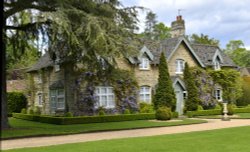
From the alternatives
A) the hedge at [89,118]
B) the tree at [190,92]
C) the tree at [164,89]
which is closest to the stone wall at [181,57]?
the tree at [190,92]

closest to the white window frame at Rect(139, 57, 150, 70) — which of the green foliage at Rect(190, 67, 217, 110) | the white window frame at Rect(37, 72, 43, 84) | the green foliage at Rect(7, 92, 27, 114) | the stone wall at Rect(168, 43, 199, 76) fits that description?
the stone wall at Rect(168, 43, 199, 76)

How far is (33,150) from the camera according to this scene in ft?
38.3

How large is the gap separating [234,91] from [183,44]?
7.28 m

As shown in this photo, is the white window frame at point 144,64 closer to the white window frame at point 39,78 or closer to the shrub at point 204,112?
the shrub at point 204,112

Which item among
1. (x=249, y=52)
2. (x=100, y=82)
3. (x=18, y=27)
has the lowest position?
(x=100, y=82)

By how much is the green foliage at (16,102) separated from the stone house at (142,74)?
5.01ft

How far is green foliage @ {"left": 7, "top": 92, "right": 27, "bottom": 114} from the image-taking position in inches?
1502

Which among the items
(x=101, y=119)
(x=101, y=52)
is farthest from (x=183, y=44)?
(x=101, y=52)

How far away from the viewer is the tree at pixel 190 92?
3338cm

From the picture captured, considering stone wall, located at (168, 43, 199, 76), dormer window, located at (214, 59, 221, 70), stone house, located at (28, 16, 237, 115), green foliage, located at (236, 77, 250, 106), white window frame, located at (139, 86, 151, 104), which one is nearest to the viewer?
stone house, located at (28, 16, 237, 115)

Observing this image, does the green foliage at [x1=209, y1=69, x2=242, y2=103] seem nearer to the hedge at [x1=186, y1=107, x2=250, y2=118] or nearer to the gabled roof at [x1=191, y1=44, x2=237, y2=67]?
the gabled roof at [x1=191, y1=44, x2=237, y2=67]

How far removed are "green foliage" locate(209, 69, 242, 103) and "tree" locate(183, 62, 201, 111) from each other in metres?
3.52

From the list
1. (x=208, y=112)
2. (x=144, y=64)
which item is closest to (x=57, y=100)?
(x=144, y=64)

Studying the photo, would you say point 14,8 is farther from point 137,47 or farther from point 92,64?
point 137,47
